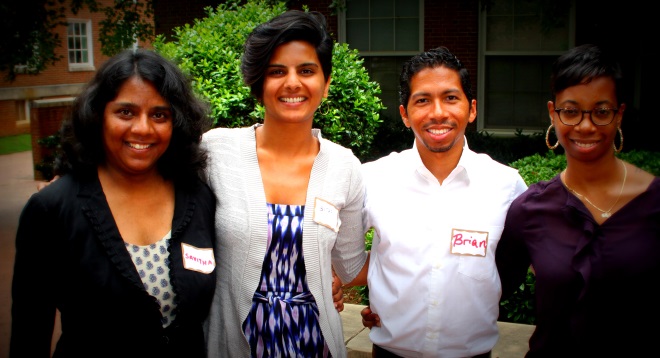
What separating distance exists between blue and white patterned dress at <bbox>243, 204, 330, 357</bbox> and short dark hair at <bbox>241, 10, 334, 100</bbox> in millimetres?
641

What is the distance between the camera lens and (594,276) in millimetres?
2354

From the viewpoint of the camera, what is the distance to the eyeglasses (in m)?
2.50

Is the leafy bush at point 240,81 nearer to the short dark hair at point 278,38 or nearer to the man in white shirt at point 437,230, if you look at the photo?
the short dark hair at point 278,38

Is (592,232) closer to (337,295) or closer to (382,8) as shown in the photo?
(337,295)

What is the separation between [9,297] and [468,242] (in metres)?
5.74

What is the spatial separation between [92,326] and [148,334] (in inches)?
8.1

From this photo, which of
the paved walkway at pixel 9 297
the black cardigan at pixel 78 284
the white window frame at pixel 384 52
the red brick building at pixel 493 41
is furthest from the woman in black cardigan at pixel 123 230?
the white window frame at pixel 384 52

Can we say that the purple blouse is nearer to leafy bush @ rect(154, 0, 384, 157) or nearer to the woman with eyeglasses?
the woman with eyeglasses

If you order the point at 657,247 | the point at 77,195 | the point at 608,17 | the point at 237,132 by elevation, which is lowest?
the point at 657,247

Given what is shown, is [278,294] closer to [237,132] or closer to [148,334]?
[148,334]

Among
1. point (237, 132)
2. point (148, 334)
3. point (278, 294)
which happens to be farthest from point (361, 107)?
point (148, 334)

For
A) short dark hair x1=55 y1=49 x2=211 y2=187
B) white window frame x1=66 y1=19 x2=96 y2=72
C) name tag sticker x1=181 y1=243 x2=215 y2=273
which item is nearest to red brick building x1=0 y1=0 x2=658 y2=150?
short dark hair x1=55 y1=49 x2=211 y2=187

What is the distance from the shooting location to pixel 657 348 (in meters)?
2.29

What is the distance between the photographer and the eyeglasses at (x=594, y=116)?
2.50 meters
